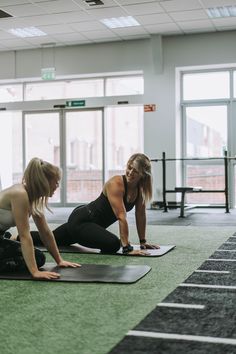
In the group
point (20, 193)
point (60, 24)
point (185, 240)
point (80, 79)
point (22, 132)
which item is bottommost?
point (185, 240)

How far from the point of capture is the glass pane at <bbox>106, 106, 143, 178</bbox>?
10430mm

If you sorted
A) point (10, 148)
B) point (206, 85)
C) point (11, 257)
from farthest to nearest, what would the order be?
1. point (10, 148)
2. point (206, 85)
3. point (11, 257)

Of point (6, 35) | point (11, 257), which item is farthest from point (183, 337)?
point (6, 35)

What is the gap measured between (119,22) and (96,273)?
6536 mm

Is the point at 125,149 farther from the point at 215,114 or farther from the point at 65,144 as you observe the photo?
the point at 215,114

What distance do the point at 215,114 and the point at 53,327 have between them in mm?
8264

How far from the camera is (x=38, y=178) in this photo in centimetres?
284

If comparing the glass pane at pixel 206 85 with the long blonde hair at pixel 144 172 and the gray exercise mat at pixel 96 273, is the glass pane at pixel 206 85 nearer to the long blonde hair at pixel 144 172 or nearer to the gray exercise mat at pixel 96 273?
the long blonde hair at pixel 144 172

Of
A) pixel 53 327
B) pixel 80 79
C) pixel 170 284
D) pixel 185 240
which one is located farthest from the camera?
pixel 80 79

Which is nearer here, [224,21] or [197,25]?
[224,21]

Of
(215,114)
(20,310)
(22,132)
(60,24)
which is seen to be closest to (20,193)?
(20,310)

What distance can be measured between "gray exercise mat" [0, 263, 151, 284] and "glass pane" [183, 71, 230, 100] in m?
7.03

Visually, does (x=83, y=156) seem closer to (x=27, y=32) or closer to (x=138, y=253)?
(x=27, y=32)

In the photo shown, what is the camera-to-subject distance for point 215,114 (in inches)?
384
